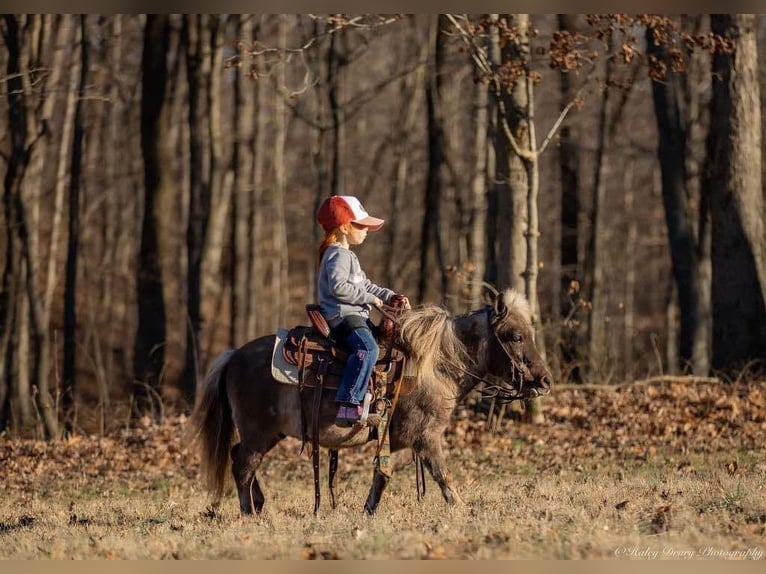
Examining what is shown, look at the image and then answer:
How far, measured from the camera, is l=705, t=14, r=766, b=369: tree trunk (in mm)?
18406

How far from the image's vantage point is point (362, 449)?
17031 millimetres

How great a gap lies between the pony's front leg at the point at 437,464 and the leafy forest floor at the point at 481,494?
0.20 metres

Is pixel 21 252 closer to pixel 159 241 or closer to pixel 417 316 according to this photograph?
pixel 159 241

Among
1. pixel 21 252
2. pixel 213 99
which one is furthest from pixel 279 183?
pixel 21 252

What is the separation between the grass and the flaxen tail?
492mm

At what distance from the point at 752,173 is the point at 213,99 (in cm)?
943

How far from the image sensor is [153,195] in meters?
20.5

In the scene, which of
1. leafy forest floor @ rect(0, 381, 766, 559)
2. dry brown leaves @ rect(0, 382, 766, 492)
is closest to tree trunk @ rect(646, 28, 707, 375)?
dry brown leaves @ rect(0, 382, 766, 492)

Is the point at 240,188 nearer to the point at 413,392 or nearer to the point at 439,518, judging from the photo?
the point at 413,392

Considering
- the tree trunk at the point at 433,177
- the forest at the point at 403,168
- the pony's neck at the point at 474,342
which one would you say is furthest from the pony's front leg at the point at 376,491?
the tree trunk at the point at 433,177

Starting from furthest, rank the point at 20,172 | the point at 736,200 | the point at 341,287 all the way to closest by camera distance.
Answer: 1. the point at 20,172
2. the point at 736,200
3. the point at 341,287

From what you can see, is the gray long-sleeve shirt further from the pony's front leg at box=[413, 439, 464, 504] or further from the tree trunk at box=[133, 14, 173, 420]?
the tree trunk at box=[133, 14, 173, 420]

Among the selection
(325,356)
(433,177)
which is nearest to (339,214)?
(325,356)

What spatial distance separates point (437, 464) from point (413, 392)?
684mm
